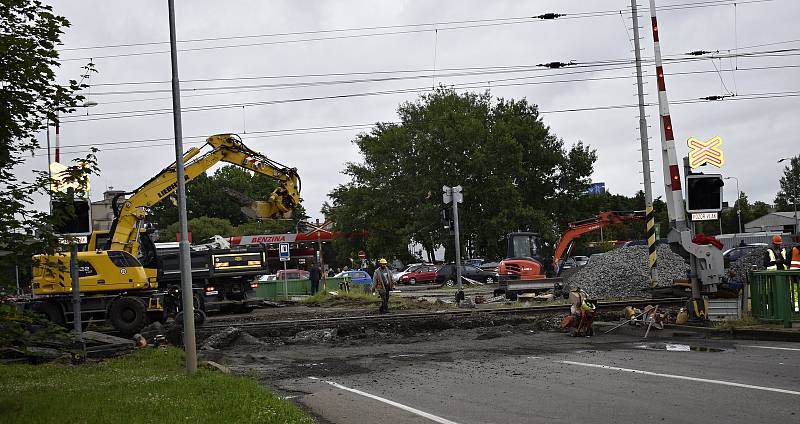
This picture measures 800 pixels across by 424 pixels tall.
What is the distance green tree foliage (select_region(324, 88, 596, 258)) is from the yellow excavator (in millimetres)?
34257

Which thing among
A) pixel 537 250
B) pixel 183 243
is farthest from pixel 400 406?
pixel 537 250

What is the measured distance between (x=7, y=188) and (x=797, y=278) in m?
13.4

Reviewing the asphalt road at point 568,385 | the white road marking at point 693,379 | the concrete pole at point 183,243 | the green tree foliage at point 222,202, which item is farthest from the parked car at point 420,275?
the concrete pole at point 183,243

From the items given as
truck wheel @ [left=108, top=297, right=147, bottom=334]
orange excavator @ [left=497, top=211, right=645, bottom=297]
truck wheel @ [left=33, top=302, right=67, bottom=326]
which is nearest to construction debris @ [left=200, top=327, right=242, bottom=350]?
truck wheel @ [left=108, top=297, right=147, bottom=334]

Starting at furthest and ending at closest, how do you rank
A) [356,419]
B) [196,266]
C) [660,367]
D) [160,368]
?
[196,266] → [160,368] → [660,367] → [356,419]

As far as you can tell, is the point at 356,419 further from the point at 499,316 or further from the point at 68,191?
the point at 499,316

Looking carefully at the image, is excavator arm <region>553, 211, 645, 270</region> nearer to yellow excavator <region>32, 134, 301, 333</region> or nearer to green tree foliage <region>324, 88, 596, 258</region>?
yellow excavator <region>32, 134, 301, 333</region>

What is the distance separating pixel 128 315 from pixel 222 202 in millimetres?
92062

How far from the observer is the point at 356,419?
9438mm

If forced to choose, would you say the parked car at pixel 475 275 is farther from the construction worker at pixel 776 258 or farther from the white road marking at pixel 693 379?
the white road marking at pixel 693 379

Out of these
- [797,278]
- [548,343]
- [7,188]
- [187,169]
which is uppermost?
[187,169]

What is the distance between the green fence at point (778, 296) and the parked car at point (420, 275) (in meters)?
44.0

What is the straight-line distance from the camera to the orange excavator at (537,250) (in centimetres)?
3114

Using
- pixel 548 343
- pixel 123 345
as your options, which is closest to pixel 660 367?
pixel 548 343
